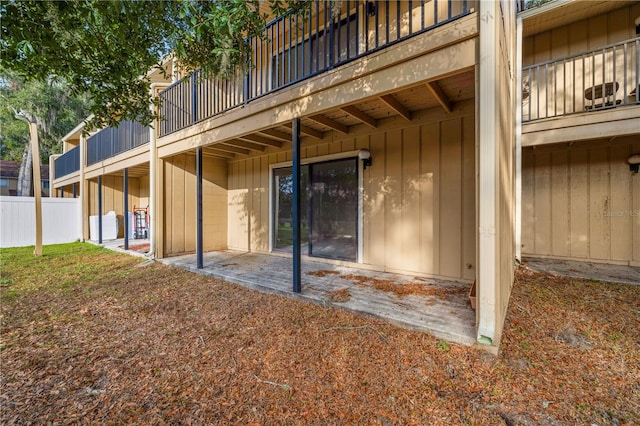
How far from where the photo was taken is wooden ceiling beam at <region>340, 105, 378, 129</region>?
3.74 metres

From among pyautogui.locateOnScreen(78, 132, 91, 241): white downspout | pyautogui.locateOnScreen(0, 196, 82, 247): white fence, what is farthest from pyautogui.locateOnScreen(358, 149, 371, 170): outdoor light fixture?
pyautogui.locateOnScreen(0, 196, 82, 247): white fence

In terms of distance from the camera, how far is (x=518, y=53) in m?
4.59

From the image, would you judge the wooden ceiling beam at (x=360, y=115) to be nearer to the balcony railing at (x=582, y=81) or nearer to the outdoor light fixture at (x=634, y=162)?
the balcony railing at (x=582, y=81)

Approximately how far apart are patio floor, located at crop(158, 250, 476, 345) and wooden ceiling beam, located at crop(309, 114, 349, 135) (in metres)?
2.57

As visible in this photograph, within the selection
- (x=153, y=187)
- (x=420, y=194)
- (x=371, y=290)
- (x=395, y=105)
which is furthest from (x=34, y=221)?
(x=420, y=194)

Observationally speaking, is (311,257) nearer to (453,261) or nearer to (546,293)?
(453,261)

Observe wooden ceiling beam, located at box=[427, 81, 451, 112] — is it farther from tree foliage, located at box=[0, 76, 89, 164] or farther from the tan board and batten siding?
tree foliage, located at box=[0, 76, 89, 164]

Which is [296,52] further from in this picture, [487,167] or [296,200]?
[487,167]

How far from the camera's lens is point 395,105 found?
11.9 ft

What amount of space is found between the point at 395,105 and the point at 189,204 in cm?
547

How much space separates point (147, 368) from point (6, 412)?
77 centimetres

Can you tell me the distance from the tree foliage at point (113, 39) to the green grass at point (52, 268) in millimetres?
2925

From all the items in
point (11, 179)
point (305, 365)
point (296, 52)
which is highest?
point (11, 179)

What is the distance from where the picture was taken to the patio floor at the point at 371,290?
8.75 feet
